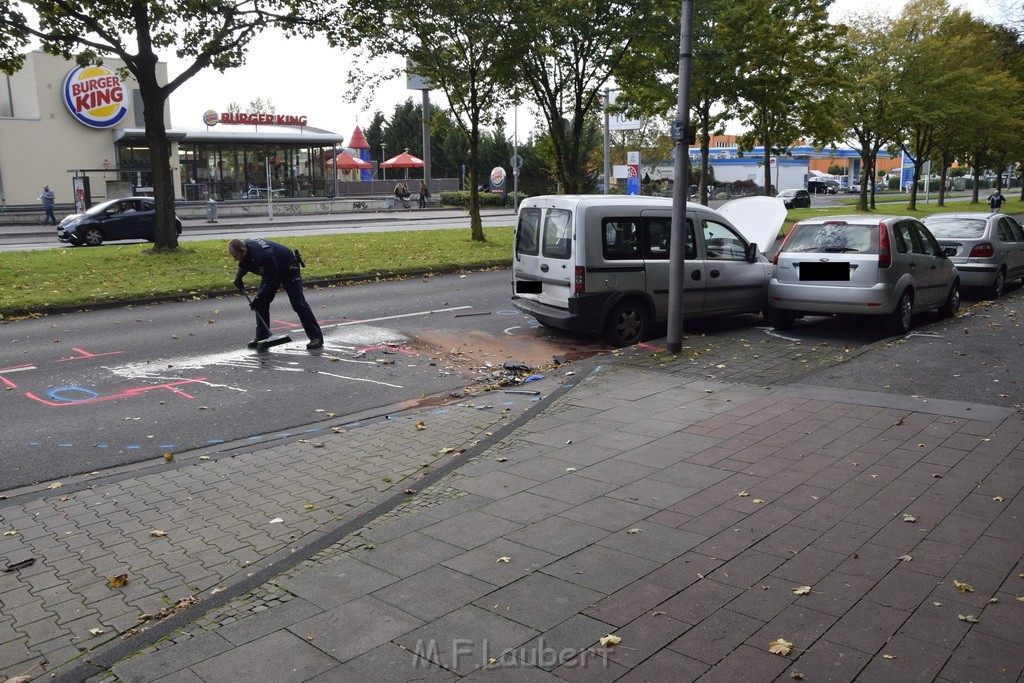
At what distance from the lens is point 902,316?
1155cm

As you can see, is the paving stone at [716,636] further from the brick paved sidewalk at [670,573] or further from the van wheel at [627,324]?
the van wheel at [627,324]

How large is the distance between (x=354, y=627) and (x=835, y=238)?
9506mm

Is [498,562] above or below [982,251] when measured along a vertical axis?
below

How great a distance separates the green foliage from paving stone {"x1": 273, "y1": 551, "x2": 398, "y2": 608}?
10997 mm

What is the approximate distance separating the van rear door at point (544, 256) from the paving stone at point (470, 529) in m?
5.78

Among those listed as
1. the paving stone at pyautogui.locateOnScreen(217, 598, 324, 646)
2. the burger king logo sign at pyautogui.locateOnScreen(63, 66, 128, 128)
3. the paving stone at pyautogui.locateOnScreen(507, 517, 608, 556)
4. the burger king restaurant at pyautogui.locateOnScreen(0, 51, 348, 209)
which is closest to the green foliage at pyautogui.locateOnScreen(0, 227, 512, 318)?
the paving stone at pyautogui.locateOnScreen(217, 598, 324, 646)

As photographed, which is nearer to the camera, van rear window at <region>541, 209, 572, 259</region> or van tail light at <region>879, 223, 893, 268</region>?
van rear window at <region>541, 209, 572, 259</region>

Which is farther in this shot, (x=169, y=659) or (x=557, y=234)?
(x=557, y=234)

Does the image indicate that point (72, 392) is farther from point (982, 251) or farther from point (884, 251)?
point (982, 251)

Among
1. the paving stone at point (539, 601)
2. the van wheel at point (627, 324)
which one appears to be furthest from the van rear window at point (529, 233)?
the paving stone at point (539, 601)

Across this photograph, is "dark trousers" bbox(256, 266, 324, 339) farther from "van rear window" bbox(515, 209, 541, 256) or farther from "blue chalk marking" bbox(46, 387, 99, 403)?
"van rear window" bbox(515, 209, 541, 256)

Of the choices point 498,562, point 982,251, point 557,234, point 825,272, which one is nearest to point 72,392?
point 557,234

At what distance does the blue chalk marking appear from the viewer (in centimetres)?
866

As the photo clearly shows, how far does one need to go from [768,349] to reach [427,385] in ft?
14.4
